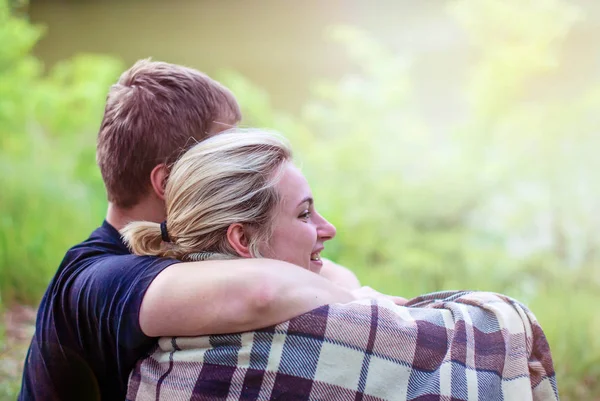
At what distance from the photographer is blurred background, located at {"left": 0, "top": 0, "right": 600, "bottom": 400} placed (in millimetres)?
2680

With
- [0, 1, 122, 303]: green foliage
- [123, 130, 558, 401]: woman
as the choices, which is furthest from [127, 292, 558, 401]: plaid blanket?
[0, 1, 122, 303]: green foliage

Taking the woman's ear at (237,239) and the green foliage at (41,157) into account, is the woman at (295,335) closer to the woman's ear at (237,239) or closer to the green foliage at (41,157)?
the woman's ear at (237,239)

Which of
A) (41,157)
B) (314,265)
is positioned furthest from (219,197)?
(41,157)

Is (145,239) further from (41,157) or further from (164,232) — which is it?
(41,157)

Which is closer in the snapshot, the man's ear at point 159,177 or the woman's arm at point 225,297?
the woman's arm at point 225,297

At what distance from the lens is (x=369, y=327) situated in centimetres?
115

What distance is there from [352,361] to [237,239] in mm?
322

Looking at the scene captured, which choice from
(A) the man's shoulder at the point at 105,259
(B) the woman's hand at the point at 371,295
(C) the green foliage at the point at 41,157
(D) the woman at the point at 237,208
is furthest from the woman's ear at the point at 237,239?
(C) the green foliage at the point at 41,157

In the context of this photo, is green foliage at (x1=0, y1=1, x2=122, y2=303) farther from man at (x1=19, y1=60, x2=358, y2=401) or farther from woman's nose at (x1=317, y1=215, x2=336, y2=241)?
woman's nose at (x1=317, y1=215, x2=336, y2=241)

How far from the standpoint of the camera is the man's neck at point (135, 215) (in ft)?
5.12

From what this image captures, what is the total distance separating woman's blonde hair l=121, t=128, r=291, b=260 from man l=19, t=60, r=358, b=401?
62 millimetres

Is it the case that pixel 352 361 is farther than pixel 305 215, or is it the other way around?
pixel 305 215

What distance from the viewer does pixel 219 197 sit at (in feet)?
4.13

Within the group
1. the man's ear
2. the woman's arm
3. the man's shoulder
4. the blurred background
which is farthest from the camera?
the blurred background
